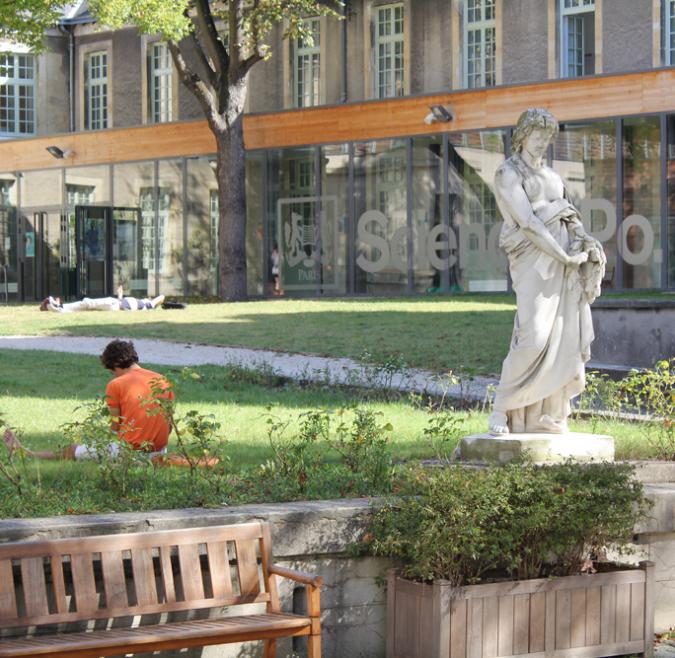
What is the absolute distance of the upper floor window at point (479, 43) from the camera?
34.6 meters

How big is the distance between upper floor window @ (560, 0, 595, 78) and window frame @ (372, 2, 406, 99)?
421 cm

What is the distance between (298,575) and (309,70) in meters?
30.9

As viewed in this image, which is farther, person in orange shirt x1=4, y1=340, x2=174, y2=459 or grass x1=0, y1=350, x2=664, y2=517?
person in orange shirt x1=4, y1=340, x2=174, y2=459

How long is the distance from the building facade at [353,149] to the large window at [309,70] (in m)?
0.05

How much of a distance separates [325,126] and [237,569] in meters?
29.4

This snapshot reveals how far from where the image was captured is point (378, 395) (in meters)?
16.8

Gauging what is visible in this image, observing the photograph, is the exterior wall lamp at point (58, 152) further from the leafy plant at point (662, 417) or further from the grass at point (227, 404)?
the leafy plant at point (662, 417)

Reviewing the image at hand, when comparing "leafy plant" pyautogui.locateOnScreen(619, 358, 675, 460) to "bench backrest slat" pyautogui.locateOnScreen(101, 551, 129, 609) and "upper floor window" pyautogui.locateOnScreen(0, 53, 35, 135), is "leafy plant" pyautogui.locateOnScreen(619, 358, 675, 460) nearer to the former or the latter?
"bench backrest slat" pyautogui.locateOnScreen(101, 551, 129, 609)

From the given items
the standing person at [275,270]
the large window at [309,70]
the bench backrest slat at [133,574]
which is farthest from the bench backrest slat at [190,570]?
the large window at [309,70]

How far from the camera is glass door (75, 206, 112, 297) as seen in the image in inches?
1604

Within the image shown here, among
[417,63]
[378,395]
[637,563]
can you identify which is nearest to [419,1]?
[417,63]

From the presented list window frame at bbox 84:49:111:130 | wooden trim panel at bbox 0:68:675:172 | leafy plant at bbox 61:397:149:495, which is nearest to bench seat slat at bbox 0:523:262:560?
leafy plant at bbox 61:397:149:495

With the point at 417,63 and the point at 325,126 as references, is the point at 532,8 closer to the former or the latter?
the point at 417,63

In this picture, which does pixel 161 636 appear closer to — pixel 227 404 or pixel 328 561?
pixel 328 561
